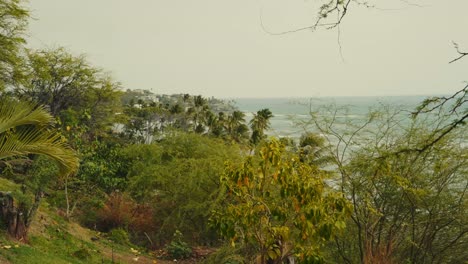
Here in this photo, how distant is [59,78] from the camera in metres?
26.9

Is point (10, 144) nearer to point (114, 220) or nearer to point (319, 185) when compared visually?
point (319, 185)

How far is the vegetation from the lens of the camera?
385 centimetres

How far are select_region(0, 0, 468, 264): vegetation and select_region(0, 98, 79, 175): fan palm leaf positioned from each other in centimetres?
2

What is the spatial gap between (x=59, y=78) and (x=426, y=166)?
25.0 m

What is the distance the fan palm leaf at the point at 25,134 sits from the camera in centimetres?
550

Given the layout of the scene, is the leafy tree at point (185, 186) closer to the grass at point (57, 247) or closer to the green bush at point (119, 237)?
the green bush at point (119, 237)

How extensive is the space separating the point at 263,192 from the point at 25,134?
3.55m

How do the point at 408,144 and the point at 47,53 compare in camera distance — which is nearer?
the point at 408,144

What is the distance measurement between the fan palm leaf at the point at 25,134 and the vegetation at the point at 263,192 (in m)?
0.02

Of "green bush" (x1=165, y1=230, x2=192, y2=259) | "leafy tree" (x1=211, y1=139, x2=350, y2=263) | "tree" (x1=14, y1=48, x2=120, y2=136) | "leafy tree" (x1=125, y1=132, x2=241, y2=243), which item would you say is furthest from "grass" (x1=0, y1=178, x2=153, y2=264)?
"tree" (x1=14, y1=48, x2=120, y2=136)

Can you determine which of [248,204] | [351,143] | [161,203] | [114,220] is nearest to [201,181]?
[161,203]

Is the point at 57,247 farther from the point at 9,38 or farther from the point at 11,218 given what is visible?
the point at 9,38

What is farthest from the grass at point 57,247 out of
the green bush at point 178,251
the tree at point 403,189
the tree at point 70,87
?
the tree at point 70,87

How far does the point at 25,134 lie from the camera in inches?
227
